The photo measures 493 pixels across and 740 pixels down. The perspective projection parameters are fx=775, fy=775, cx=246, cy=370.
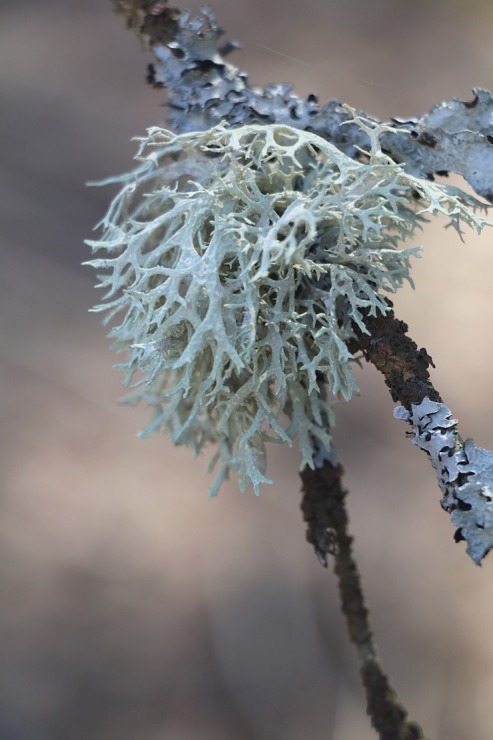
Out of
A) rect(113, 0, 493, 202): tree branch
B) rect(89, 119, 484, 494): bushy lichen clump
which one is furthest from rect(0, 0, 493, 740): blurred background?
rect(89, 119, 484, 494): bushy lichen clump

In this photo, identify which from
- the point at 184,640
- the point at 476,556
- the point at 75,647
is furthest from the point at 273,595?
the point at 476,556

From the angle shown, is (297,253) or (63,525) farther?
(63,525)

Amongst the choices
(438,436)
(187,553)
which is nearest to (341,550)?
(438,436)

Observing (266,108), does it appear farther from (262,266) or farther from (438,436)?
(438,436)

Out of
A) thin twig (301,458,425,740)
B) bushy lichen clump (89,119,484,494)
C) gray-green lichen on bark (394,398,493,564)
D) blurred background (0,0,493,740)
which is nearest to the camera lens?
gray-green lichen on bark (394,398,493,564)

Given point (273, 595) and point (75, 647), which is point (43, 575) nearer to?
point (75, 647)

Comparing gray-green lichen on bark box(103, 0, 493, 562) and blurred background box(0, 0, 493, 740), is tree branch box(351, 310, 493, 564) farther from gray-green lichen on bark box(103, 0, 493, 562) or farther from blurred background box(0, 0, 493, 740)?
blurred background box(0, 0, 493, 740)

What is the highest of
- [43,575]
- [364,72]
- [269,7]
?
[269,7]
